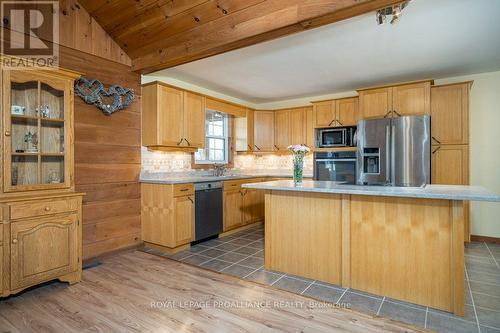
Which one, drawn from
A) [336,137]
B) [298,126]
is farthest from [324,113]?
[298,126]

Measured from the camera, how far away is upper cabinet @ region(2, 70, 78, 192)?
2.34 metres

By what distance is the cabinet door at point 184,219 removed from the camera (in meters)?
3.58

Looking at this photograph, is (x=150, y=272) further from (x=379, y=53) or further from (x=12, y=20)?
(x=379, y=53)

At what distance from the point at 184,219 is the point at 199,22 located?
7.62 ft

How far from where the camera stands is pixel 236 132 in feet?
18.4

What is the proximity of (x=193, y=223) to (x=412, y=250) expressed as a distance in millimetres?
2580

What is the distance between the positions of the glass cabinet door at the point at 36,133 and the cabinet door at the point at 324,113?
3765 mm

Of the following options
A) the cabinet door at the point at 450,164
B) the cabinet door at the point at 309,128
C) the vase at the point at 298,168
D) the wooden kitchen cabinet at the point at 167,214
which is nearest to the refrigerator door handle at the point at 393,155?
the cabinet door at the point at 450,164

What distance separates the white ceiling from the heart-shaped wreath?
792 mm

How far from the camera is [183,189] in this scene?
367cm

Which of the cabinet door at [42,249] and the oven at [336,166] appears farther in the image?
the oven at [336,166]

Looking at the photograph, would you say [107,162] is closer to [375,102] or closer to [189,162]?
[189,162]

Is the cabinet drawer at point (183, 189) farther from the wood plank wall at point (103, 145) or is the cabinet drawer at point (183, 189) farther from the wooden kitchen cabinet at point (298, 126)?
the wooden kitchen cabinet at point (298, 126)

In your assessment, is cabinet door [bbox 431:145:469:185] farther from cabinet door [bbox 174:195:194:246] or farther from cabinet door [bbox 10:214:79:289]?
cabinet door [bbox 10:214:79:289]
